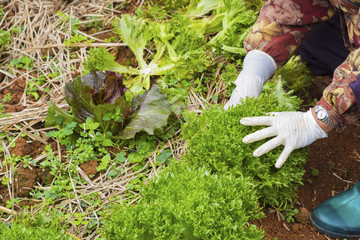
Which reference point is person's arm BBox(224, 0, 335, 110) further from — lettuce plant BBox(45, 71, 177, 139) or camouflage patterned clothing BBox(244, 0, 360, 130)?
lettuce plant BBox(45, 71, 177, 139)

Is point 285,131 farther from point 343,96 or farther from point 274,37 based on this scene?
point 274,37

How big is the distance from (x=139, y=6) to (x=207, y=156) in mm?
2484

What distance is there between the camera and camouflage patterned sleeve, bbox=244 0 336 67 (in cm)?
316

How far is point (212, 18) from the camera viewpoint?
4137 mm

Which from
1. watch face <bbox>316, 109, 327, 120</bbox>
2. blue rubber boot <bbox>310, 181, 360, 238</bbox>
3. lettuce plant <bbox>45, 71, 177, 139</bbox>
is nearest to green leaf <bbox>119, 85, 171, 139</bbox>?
lettuce plant <bbox>45, 71, 177, 139</bbox>

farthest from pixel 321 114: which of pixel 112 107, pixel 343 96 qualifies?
pixel 112 107

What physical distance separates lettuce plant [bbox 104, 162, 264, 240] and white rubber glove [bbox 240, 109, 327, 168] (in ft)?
1.12

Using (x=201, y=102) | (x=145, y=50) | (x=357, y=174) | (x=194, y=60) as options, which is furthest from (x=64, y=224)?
(x=357, y=174)

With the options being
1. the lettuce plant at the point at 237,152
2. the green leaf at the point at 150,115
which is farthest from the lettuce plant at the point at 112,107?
the lettuce plant at the point at 237,152

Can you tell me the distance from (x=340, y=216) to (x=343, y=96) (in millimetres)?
984

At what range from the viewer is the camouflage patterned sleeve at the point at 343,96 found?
256cm

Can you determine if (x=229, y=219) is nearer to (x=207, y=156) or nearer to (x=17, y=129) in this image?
(x=207, y=156)

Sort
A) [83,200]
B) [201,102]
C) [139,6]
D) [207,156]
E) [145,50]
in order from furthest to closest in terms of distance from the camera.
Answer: [139,6], [145,50], [201,102], [83,200], [207,156]

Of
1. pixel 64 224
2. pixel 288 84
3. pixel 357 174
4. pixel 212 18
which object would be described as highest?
pixel 212 18
